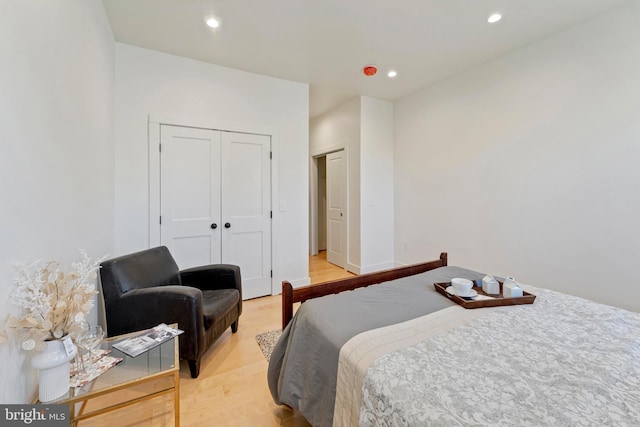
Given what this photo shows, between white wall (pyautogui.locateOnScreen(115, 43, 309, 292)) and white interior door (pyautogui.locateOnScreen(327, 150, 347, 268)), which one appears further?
white interior door (pyautogui.locateOnScreen(327, 150, 347, 268))

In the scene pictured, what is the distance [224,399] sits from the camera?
1602 mm

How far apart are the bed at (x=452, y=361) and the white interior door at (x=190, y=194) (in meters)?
1.81

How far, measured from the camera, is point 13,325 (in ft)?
2.87

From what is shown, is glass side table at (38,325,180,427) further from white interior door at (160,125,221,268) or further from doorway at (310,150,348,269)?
doorway at (310,150,348,269)

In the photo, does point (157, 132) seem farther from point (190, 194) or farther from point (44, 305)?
point (44, 305)

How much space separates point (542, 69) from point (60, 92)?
12.5ft

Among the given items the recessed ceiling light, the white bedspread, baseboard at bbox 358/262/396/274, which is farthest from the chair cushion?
the recessed ceiling light

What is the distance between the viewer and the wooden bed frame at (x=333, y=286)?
1473 mm

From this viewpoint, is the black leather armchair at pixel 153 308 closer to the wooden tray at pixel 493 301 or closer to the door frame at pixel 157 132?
the door frame at pixel 157 132

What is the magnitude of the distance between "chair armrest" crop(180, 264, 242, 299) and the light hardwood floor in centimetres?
47

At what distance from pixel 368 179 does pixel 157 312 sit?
3.18 meters

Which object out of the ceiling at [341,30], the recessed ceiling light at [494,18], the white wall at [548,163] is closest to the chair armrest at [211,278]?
the ceiling at [341,30]

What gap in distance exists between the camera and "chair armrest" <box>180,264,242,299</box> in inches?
91.2

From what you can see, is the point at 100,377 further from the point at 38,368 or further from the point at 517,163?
the point at 517,163
